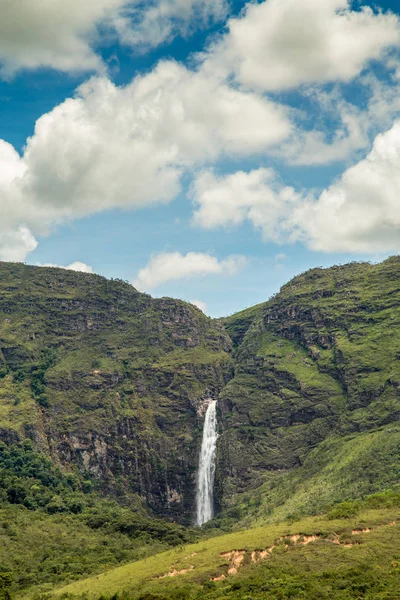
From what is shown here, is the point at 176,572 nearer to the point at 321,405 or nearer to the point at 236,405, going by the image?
the point at 321,405

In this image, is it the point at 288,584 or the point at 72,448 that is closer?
the point at 288,584

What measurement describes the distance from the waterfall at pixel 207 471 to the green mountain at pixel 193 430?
7.66 ft

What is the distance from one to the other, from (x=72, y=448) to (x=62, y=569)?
81.5 metres

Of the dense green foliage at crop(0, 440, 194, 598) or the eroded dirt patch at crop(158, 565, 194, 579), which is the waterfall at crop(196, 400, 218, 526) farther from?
the eroded dirt patch at crop(158, 565, 194, 579)

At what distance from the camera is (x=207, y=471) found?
170 meters

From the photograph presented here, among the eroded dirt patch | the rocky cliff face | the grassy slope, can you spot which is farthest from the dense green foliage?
the eroded dirt patch

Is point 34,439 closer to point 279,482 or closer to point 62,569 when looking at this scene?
point 279,482

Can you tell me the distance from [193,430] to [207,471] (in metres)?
16.2

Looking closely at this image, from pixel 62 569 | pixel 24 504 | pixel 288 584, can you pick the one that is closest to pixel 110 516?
pixel 24 504

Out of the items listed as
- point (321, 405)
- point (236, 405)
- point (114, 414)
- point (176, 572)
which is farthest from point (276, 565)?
point (114, 414)

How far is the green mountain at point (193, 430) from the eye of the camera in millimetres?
117750

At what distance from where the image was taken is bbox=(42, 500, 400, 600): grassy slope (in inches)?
2236

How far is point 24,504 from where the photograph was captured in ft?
415

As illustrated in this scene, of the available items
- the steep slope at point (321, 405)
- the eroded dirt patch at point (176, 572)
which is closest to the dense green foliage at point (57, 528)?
the eroded dirt patch at point (176, 572)
